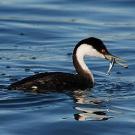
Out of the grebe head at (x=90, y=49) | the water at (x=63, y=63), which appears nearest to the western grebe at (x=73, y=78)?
the grebe head at (x=90, y=49)

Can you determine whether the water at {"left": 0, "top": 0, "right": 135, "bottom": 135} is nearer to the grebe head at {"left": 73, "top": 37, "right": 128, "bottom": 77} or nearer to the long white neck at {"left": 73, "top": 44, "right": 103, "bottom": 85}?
the long white neck at {"left": 73, "top": 44, "right": 103, "bottom": 85}

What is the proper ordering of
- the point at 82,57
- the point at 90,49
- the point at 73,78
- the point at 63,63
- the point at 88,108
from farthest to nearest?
the point at 63,63
the point at 82,57
the point at 90,49
the point at 73,78
the point at 88,108

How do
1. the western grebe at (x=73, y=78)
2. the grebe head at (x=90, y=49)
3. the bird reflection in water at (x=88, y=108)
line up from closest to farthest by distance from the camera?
the bird reflection in water at (x=88, y=108) < the western grebe at (x=73, y=78) < the grebe head at (x=90, y=49)

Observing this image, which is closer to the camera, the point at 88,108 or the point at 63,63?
the point at 88,108

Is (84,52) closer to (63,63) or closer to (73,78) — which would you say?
(73,78)

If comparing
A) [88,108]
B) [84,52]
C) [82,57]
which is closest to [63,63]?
[82,57]

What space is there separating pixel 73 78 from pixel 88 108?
173cm

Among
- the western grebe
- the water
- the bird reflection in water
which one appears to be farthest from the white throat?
the bird reflection in water

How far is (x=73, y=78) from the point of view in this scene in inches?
617

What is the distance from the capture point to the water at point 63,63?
12.8 metres

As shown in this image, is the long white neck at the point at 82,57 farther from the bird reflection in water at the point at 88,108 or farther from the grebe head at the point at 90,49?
the bird reflection in water at the point at 88,108

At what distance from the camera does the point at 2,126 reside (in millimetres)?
12523

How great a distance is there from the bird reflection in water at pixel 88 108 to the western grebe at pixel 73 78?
0.32 meters

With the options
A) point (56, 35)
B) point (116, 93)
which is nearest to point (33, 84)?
point (116, 93)
